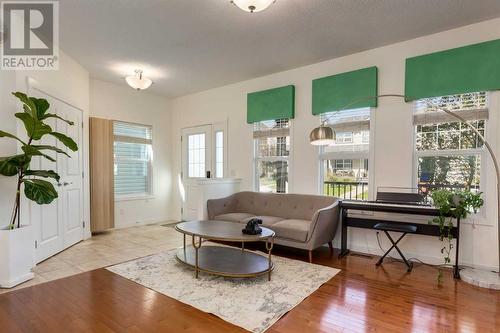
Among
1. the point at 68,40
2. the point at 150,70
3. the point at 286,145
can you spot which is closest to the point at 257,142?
the point at 286,145

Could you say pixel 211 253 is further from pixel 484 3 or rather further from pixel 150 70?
pixel 484 3

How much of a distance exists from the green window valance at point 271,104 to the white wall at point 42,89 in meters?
2.89

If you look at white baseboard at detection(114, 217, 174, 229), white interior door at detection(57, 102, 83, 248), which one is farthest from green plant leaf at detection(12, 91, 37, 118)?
white baseboard at detection(114, 217, 174, 229)

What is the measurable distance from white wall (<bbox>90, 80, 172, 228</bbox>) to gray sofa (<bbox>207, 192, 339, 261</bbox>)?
7.44 feet

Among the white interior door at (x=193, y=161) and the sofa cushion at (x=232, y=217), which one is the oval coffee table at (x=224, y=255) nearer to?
the sofa cushion at (x=232, y=217)

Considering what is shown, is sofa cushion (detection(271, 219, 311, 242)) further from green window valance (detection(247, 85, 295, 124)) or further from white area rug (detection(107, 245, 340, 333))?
green window valance (detection(247, 85, 295, 124))

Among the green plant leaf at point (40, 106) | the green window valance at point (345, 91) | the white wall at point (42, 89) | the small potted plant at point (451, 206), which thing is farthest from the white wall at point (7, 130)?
the small potted plant at point (451, 206)

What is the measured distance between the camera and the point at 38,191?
9.94 ft

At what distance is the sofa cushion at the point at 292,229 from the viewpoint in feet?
12.0

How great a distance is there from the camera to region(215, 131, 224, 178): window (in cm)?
592

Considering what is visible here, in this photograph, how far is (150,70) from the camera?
4.92 m

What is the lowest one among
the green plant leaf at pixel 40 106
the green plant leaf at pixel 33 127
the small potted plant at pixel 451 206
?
the small potted plant at pixel 451 206

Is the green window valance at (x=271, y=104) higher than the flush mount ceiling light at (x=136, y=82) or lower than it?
lower

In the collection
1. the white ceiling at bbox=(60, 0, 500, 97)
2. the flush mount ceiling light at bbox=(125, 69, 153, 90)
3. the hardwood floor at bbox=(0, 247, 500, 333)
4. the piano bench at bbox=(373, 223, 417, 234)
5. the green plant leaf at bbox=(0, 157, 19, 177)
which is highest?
the white ceiling at bbox=(60, 0, 500, 97)
